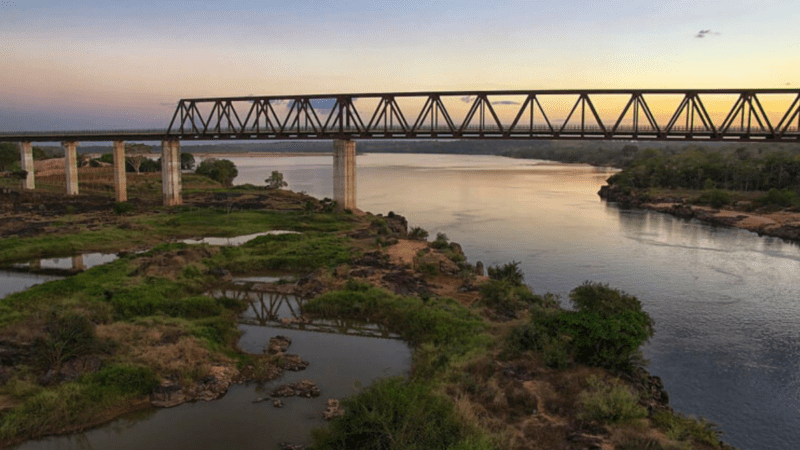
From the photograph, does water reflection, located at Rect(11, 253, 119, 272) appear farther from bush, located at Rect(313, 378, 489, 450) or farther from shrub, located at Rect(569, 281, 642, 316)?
shrub, located at Rect(569, 281, 642, 316)

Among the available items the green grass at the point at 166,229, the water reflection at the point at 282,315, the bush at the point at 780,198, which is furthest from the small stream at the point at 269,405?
the bush at the point at 780,198

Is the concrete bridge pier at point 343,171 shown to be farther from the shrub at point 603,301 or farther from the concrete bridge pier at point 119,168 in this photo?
the shrub at point 603,301

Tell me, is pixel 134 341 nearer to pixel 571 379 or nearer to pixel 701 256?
pixel 571 379

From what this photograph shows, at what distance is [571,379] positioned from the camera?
18.3 metres

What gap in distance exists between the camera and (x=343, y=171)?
59656 mm

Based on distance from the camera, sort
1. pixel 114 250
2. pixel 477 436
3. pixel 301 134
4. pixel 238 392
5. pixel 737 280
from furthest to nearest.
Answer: pixel 301 134 → pixel 114 250 → pixel 737 280 → pixel 238 392 → pixel 477 436

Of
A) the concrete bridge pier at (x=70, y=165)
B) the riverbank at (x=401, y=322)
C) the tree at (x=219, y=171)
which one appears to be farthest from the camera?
the tree at (x=219, y=171)

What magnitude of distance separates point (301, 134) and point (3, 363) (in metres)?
44.6

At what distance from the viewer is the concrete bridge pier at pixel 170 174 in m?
66.9

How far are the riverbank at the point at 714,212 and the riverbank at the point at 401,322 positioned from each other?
35252mm

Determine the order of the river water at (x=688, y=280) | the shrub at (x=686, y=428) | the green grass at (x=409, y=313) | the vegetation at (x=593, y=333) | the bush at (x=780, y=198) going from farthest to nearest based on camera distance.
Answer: the bush at (x=780, y=198)
the green grass at (x=409, y=313)
the river water at (x=688, y=280)
the vegetation at (x=593, y=333)
the shrub at (x=686, y=428)

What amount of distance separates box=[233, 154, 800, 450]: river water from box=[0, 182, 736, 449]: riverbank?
309cm

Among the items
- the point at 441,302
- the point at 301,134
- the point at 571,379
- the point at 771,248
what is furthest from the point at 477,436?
the point at 301,134

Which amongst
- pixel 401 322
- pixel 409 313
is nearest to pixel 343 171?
pixel 409 313
